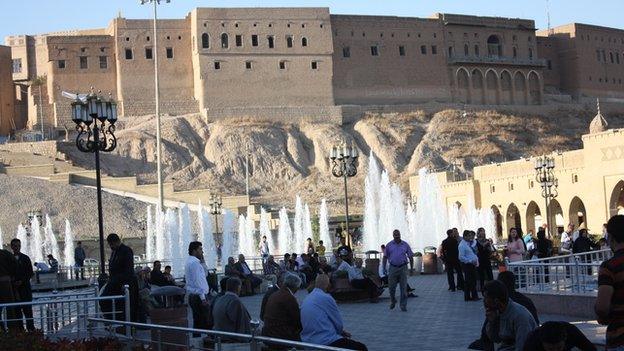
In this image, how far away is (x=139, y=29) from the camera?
205 feet

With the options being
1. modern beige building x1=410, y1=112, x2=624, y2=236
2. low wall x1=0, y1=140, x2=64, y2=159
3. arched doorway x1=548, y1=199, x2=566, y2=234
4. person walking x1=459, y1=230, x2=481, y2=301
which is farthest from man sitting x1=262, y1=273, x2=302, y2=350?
low wall x1=0, y1=140, x2=64, y2=159

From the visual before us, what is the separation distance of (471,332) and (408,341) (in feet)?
2.45

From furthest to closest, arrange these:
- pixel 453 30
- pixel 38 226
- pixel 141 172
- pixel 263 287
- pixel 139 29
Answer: pixel 453 30
pixel 139 29
pixel 141 172
pixel 38 226
pixel 263 287

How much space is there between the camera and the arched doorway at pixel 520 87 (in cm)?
6994

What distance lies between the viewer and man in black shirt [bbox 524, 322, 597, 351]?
6465 millimetres

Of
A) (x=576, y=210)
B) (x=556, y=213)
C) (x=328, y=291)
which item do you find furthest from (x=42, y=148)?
(x=328, y=291)

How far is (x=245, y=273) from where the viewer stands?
19.9 metres

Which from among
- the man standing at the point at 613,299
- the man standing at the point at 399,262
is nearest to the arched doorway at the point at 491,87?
the man standing at the point at 399,262

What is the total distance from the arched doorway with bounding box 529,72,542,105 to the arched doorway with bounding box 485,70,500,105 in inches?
82.5

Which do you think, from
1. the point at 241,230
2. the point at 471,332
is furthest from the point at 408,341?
the point at 241,230

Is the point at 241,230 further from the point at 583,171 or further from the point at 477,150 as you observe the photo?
the point at 477,150

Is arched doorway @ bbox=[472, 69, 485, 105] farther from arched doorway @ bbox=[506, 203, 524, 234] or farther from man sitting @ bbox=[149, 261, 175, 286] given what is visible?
man sitting @ bbox=[149, 261, 175, 286]

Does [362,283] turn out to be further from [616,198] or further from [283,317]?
[616,198]

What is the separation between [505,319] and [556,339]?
102cm
